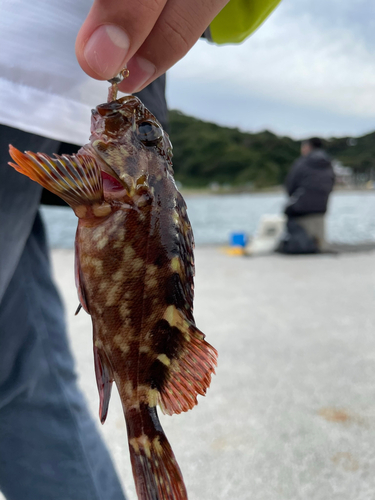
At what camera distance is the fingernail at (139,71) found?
0.98 metres

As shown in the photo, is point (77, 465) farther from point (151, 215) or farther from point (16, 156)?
point (16, 156)

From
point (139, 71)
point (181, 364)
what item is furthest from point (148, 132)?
point (181, 364)

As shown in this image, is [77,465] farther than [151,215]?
Yes

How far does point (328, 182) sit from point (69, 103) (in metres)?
8.62

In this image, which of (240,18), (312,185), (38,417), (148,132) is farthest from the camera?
(312,185)

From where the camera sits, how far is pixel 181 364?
37.0 inches

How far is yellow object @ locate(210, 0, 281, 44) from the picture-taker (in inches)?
49.6

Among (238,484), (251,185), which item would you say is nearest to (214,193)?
(251,185)

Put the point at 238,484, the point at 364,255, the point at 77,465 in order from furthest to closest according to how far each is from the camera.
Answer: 1. the point at 364,255
2. the point at 238,484
3. the point at 77,465

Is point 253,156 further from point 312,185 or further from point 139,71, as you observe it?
point 139,71

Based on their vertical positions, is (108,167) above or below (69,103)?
below

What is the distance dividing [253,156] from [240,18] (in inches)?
2505

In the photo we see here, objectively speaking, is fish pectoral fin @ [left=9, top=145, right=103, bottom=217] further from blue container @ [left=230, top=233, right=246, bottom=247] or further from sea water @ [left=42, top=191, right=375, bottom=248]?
blue container @ [left=230, top=233, right=246, bottom=247]

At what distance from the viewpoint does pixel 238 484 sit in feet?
8.10
